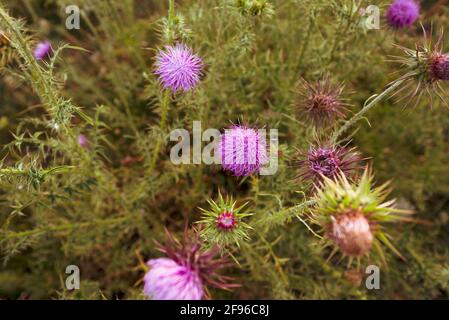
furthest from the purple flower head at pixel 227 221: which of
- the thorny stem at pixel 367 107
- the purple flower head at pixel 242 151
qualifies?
the thorny stem at pixel 367 107

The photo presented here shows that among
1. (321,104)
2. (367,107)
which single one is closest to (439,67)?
→ (367,107)

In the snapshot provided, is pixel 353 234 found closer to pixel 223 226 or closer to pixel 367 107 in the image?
pixel 223 226

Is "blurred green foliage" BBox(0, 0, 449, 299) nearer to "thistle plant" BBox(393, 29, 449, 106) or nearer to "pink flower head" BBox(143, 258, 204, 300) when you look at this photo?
"thistle plant" BBox(393, 29, 449, 106)

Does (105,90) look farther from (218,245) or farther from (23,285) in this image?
(218,245)

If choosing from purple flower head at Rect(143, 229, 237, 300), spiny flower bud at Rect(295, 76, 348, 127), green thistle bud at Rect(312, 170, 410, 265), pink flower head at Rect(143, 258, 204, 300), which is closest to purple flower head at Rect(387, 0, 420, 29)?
spiny flower bud at Rect(295, 76, 348, 127)

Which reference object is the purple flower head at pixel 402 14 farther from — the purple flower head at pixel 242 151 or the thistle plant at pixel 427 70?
the purple flower head at pixel 242 151

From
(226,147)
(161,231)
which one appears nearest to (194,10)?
(226,147)

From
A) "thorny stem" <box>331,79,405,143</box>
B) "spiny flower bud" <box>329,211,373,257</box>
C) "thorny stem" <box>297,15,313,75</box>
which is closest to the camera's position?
"spiny flower bud" <box>329,211,373,257</box>

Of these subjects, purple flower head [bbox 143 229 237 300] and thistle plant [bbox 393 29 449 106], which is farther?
thistle plant [bbox 393 29 449 106]
